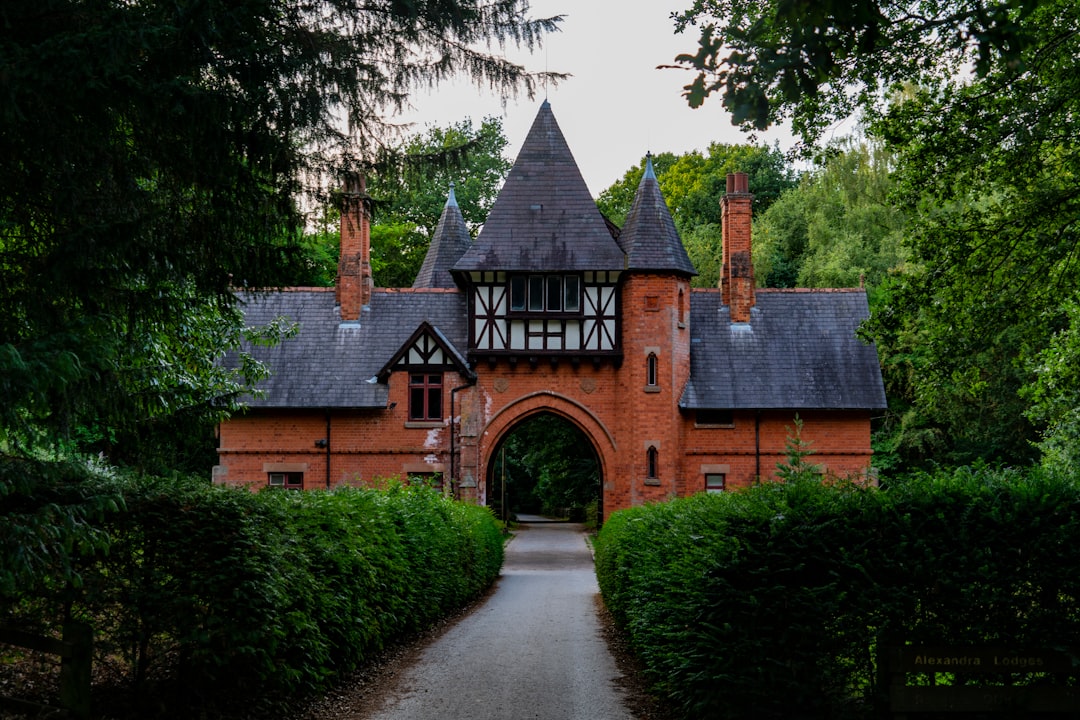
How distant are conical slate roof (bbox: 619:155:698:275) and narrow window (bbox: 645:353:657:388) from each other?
2565mm

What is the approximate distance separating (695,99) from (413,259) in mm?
47813

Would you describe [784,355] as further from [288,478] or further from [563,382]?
[288,478]

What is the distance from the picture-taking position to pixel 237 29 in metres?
7.78

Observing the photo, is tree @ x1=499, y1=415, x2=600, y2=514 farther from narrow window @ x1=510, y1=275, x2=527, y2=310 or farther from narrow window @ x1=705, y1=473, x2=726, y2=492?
narrow window @ x1=510, y1=275, x2=527, y2=310

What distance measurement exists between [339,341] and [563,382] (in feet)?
22.4

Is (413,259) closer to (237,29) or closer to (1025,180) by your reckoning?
(1025,180)

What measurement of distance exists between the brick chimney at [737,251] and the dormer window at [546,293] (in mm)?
5204

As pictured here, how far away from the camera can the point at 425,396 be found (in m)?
31.1

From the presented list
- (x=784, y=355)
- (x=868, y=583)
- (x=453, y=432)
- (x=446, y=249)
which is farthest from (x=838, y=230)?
(x=868, y=583)

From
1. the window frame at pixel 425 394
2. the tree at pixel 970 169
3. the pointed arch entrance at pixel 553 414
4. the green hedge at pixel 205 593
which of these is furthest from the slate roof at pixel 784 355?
the green hedge at pixel 205 593

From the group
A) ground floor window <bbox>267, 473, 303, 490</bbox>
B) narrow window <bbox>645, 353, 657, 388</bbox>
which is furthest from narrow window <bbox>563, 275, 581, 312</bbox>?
ground floor window <bbox>267, 473, 303, 490</bbox>

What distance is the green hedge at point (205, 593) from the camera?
7.20 meters

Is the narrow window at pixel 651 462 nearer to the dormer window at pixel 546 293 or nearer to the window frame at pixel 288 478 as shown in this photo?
the dormer window at pixel 546 293

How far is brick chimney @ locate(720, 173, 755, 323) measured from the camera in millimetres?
32156
